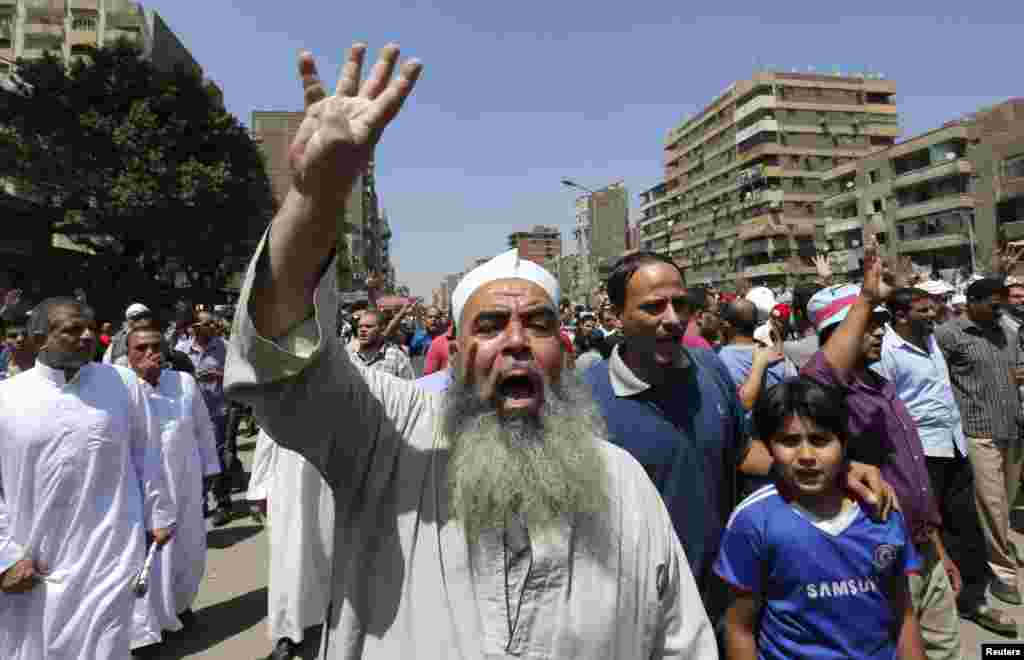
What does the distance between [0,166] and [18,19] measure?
1514 inches

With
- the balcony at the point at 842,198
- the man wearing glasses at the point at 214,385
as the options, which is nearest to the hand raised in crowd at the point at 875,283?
the man wearing glasses at the point at 214,385

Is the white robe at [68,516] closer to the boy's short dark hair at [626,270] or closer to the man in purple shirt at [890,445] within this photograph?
the boy's short dark hair at [626,270]

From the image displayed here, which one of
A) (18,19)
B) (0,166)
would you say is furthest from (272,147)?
(0,166)

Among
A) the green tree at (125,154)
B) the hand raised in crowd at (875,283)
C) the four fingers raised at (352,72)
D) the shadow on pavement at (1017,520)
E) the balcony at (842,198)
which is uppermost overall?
the balcony at (842,198)

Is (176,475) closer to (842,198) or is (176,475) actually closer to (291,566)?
(291,566)

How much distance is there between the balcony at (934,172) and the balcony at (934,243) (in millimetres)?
4155

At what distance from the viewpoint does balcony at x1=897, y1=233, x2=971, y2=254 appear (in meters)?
44.3

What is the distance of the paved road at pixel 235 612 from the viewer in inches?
167

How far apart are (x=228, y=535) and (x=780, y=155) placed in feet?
219

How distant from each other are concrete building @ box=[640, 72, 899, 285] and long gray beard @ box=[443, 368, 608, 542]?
6212 cm

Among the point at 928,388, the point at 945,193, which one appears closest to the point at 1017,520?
the point at 928,388

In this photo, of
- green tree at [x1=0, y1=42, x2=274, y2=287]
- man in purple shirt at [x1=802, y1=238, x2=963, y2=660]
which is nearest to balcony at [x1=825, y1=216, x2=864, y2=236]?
green tree at [x1=0, y1=42, x2=274, y2=287]

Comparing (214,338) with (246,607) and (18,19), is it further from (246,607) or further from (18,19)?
(18,19)

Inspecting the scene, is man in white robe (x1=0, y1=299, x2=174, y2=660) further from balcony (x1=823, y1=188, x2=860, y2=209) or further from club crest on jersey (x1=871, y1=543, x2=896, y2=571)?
balcony (x1=823, y1=188, x2=860, y2=209)
